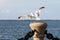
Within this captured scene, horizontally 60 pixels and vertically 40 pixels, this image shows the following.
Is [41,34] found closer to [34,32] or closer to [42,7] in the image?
[34,32]

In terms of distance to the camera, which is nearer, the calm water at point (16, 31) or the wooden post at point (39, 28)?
the wooden post at point (39, 28)

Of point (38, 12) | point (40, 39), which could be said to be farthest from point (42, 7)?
point (40, 39)

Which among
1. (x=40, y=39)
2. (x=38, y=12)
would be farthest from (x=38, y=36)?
(x=38, y=12)

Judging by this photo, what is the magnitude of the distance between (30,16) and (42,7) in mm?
290

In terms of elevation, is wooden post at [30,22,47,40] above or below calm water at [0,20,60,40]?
above

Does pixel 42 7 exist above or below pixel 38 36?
above

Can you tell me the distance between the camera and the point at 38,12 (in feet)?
18.0

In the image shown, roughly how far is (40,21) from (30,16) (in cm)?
21

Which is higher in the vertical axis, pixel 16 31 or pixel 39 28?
pixel 39 28

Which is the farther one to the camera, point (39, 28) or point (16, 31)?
point (16, 31)

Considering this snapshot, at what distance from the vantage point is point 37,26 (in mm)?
5516

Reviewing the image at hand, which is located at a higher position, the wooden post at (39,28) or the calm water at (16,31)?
the wooden post at (39,28)

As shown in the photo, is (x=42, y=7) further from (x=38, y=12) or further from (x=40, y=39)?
(x=40, y=39)

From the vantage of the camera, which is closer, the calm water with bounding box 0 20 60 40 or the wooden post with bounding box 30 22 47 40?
the wooden post with bounding box 30 22 47 40
